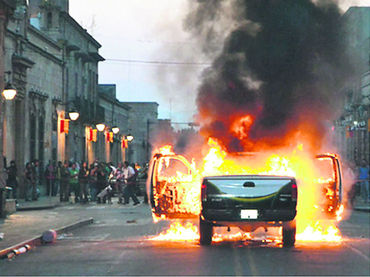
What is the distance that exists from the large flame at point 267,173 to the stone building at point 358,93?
3484cm

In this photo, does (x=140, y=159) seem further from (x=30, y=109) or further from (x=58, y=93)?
(x=30, y=109)

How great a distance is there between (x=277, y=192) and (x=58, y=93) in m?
32.0

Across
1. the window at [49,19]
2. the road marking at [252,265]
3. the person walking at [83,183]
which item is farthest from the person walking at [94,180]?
the road marking at [252,265]

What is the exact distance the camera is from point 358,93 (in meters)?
59.0

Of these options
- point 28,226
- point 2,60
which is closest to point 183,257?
point 28,226

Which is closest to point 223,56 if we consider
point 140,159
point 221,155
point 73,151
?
point 221,155

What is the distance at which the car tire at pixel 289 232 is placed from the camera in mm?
14156

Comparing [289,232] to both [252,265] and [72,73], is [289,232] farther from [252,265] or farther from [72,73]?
[72,73]

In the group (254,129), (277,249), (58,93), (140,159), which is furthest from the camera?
(140,159)

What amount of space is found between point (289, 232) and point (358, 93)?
4630 cm

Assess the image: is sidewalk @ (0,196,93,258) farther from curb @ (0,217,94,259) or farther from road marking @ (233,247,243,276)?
road marking @ (233,247,243,276)

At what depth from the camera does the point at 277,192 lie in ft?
46.0

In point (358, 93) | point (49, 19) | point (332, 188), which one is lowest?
point (332, 188)

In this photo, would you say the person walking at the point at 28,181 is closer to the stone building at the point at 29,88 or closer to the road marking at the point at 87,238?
the stone building at the point at 29,88
